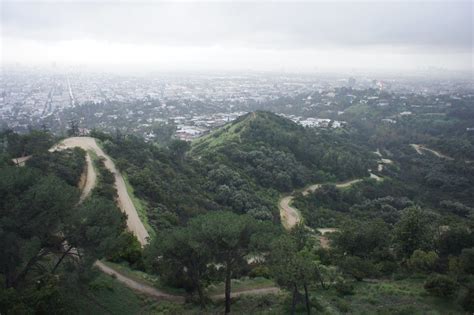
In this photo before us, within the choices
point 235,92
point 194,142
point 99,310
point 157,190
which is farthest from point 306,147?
point 235,92

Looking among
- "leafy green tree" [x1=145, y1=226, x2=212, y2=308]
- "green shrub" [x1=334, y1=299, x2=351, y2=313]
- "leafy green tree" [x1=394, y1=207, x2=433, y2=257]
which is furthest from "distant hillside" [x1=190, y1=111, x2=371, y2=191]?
"leafy green tree" [x1=145, y1=226, x2=212, y2=308]

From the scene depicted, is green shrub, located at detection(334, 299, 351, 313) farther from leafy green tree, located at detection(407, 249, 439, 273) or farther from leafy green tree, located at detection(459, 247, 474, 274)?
leafy green tree, located at detection(459, 247, 474, 274)

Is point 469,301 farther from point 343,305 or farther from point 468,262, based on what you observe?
point 468,262

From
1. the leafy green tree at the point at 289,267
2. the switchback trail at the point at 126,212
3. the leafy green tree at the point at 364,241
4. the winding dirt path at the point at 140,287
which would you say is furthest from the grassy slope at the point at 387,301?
the winding dirt path at the point at 140,287

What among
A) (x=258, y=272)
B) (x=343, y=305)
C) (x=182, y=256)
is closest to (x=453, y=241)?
(x=343, y=305)

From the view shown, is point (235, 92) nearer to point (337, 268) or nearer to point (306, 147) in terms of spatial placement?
point (306, 147)

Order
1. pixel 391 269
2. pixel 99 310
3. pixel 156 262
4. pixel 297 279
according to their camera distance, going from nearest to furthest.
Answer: pixel 297 279
pixel 99 310
pixel 156 262
pixel 391 269
